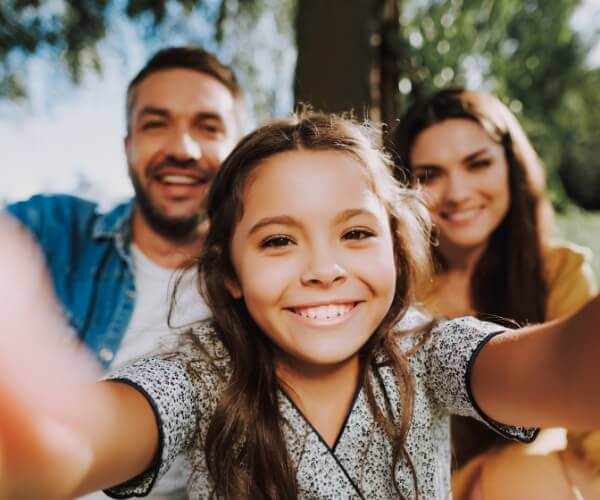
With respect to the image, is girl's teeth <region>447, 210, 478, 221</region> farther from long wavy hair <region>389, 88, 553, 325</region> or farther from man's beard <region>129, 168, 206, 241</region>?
man's beard <region>129, 168, 206, 241</region>

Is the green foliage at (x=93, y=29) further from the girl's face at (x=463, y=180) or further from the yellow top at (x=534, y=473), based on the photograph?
the yellow top at (x=534, y=473)

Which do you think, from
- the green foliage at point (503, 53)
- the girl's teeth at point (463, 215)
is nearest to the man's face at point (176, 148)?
the girl's teeth at point (463, 215)

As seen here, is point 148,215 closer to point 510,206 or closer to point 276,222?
point 276,222

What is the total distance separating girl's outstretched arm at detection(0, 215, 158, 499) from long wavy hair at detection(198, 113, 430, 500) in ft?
0.97

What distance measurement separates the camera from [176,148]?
2537mm

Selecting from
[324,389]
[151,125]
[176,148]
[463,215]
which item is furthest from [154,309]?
[463,215]

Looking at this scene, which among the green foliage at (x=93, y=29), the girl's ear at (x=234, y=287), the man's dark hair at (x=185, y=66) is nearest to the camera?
the girl's ear at (x=234, y=287)

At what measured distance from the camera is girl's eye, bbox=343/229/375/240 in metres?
1.48

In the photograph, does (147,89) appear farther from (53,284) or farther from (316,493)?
(316,493)

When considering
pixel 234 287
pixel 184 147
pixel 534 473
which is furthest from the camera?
pixel 184 147

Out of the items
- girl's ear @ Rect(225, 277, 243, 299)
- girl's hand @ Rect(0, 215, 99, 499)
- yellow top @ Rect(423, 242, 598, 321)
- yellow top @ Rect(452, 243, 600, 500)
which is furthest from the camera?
yellow top @ Rect(423, 242, 598, 321)

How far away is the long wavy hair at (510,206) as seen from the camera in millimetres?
2410

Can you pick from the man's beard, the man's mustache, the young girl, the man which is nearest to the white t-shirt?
the man

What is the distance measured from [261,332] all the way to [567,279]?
1.31 meters
